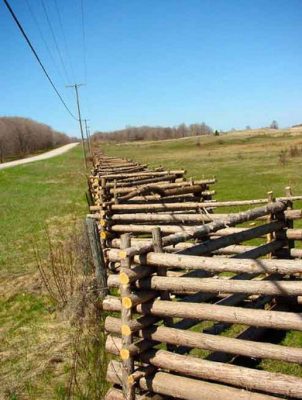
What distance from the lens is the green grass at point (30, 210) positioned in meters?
12.4

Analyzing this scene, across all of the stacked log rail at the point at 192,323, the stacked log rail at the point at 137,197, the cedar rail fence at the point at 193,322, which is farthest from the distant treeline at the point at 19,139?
the stacked log rail at the point at 192,323

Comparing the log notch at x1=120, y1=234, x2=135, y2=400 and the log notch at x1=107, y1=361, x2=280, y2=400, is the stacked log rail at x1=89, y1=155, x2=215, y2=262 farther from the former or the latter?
the log notch at x1=107, y1=361, x2=280, y2=400

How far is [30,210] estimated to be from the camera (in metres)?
20.5

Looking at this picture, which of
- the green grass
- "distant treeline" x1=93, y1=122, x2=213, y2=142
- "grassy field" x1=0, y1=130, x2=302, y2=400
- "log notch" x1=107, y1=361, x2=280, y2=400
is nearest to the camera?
"log notch" x1=107, y1=361, x2=280, y2=400

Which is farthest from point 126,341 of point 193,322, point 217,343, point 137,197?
point 137,197

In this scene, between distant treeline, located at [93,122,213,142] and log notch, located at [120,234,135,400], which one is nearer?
log notch, located at [120,234,135,400]

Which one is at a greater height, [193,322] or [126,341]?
[126,341]

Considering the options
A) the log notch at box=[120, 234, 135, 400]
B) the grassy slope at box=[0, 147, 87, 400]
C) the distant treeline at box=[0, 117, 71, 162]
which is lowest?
the grassy slope at box=[0, 147, 87, 400]

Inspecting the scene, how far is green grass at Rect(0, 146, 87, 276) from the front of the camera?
12.4 meters

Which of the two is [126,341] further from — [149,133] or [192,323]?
[149,133]

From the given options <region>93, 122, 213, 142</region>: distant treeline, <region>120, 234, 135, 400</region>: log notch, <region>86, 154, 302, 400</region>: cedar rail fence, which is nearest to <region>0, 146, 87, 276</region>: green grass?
<region>86, 154, 302, 400</region>: cedar rail fence

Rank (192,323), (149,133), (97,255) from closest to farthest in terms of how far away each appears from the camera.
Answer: (192,323), (97,255), (149,133)

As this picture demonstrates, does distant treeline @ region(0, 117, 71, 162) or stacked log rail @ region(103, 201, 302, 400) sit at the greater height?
distant treeline @ region(0, 117, 71, 162)

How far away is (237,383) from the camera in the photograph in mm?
4215
